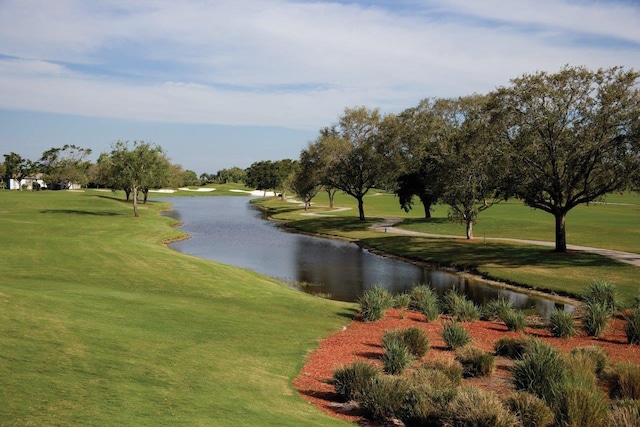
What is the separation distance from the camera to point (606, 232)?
5072 cm

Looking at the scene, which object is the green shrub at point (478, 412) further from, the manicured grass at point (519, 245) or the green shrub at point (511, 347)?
the manicured grass at point (519, 245)

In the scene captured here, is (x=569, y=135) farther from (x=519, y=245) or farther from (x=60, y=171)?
(x=60, y=171)

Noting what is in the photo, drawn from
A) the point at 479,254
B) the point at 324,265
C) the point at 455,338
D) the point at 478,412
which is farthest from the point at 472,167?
the point at 478,412

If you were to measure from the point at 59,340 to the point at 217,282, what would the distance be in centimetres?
1374

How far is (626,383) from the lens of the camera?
11.7m

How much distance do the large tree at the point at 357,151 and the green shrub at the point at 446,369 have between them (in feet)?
183

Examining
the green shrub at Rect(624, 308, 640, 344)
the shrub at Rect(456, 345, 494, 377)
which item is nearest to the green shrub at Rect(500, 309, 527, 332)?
the green shrub at Rect(624, 308, 640, 344)

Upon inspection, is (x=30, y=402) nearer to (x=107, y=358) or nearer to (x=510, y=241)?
→ (x=107, y=358)

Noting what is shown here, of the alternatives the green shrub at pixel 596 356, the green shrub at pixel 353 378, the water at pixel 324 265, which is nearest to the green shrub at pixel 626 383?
the green shrub at pixel 596 356

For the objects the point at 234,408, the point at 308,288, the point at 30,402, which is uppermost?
the point at 30,402

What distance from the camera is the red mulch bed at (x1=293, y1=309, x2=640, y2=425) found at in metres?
11.5

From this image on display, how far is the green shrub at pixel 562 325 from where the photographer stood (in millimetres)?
18728

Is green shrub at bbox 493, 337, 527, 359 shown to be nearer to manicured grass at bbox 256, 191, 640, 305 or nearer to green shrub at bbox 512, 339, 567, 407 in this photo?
green shrub at bbox 512, 339, 567, 407

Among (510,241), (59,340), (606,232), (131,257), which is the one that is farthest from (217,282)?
(606,232)
